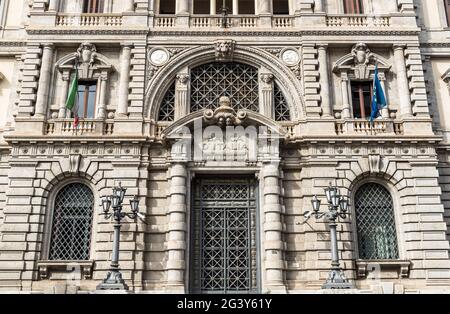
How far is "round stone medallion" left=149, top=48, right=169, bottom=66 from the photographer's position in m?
23.0

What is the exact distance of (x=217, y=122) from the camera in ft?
70.3

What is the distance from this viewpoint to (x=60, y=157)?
2111 centimetres

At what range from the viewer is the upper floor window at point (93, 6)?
2447cm

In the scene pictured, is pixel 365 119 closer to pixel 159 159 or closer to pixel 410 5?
pixel 410 5

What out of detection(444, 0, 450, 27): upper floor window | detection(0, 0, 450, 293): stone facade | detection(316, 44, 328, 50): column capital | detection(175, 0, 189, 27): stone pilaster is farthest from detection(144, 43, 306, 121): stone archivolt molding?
detection(444, 0, 450, 27): upper floor window

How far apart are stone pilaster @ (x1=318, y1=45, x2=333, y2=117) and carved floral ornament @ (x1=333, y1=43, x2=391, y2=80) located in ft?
1.85

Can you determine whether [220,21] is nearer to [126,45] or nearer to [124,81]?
[126,45]

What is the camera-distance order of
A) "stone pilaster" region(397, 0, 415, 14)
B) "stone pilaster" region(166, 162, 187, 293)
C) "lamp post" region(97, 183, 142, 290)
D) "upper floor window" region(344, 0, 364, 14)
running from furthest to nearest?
"upper floor window" region(344, 0, 364, 14), "stone pilaster" region(397, 0, 415, 14), "stone pilaster" region(166, 162, 187, 293), "lamp post" region(97, 183, 142, 290)

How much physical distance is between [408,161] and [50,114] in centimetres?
1614

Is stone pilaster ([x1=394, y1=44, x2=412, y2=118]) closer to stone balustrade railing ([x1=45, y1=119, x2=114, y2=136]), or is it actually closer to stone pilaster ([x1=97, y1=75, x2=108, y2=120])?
stone balustrade railing ([x1=45, y1=119, x2=114, y2=136])

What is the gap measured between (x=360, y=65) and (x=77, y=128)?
13.4 m

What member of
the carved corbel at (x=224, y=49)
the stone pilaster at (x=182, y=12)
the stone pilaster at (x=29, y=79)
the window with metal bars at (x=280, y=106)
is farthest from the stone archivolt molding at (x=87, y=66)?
the window with metal bars at (x=280, y=106)
